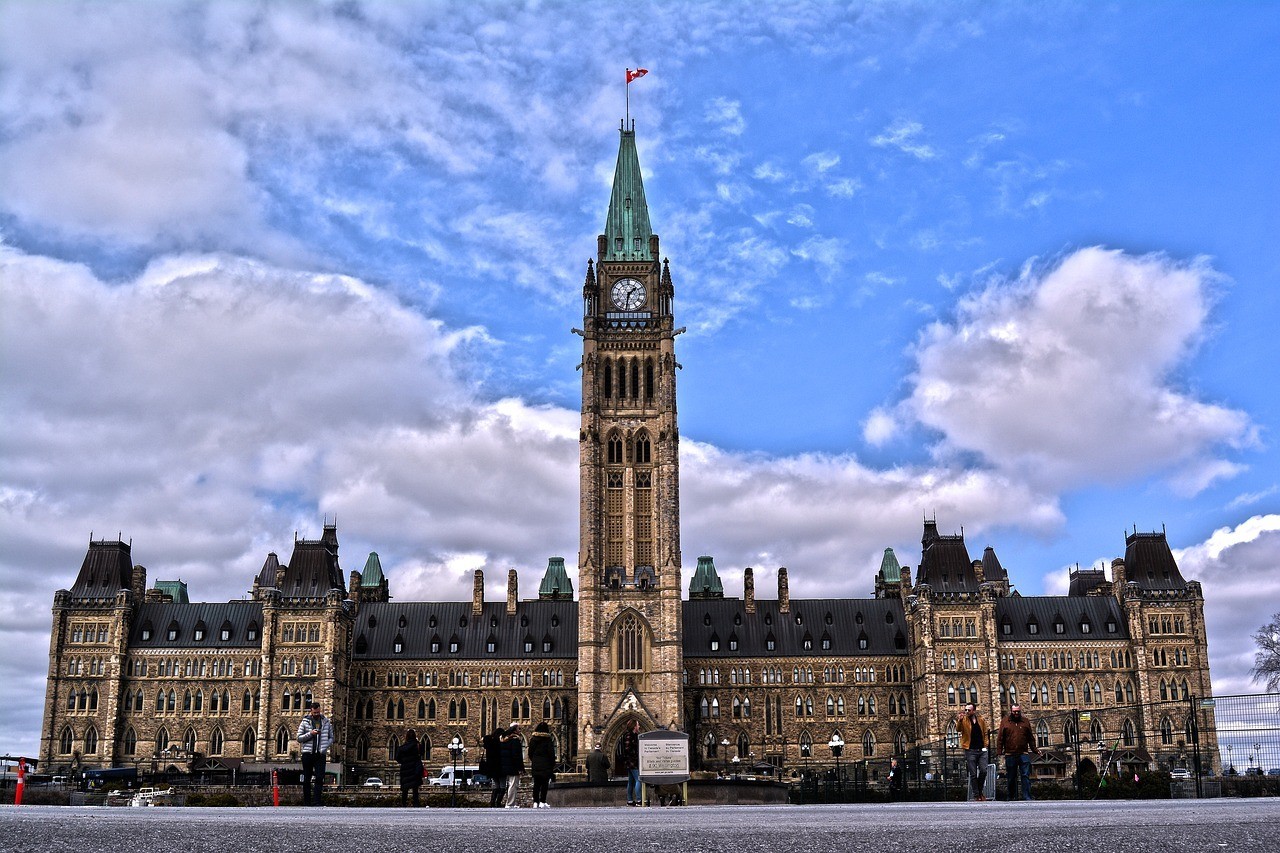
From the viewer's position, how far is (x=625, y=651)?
88.4 m

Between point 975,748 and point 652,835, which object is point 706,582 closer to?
point 975,748

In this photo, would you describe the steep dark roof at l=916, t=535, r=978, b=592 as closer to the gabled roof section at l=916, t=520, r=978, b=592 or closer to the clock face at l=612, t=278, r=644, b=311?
the gabled roof section at l=916, t=520, r=978, b=592

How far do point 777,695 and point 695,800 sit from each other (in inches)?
2539

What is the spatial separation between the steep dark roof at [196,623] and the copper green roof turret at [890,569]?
177 feet

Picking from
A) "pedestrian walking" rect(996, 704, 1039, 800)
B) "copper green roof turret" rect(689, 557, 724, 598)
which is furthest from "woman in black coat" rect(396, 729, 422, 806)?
"copper green roof turret" rect(689, 557, 724, 598)

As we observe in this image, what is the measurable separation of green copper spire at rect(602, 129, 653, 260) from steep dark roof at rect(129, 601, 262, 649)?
126 feet

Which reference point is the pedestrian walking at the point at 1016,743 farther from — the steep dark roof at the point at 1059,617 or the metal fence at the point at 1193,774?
the steep dark roof at the point at 1059,617

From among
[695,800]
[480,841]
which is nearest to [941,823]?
[480,841]

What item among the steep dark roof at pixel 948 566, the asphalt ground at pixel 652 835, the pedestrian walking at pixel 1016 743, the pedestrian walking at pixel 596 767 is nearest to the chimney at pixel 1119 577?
the steep dark roof at pixel 948 566

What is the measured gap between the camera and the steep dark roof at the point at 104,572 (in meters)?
96.3

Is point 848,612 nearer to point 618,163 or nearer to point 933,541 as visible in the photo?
point 933,541

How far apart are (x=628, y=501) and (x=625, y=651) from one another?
10297 mm

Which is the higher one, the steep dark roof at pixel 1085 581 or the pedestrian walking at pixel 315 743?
the steep dark roof at pixel 1085 581

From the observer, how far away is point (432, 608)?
10538 centimetres
